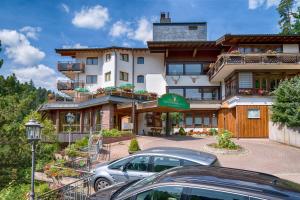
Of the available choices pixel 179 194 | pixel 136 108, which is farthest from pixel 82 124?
pixel 179 194

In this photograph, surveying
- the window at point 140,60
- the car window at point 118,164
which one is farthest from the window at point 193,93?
the car window at point 118,164

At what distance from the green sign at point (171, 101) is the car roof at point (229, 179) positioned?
16.8 m

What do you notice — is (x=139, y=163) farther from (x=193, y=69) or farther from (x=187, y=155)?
(x=193, y=69)

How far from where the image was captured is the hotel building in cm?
2627

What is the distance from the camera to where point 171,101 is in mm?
22172

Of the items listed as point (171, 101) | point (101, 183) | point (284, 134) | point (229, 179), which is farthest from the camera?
point (171, 101)

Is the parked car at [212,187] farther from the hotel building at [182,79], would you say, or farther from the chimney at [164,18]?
the chimney at [164,18]

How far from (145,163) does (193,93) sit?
2725 cm

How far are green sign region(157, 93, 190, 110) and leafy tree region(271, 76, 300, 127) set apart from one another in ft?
20.9

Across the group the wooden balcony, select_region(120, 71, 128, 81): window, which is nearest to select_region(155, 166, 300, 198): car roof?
the wooden balcony

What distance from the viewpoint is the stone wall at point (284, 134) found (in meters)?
19.2

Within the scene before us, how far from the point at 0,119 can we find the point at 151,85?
89.1ft

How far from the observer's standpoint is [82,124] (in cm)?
3234

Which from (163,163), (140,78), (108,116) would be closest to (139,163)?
(163,163)
